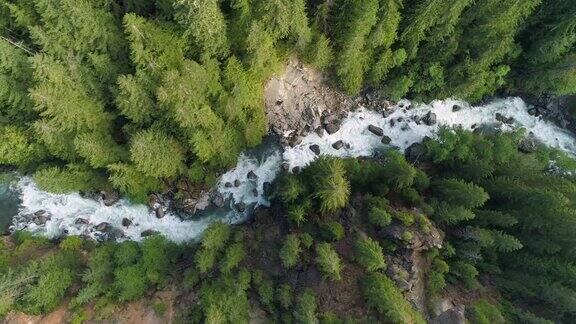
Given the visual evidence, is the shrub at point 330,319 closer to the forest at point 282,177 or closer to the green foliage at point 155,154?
the forest at point 282,177

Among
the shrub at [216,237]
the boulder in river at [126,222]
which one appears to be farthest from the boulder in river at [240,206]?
the boulder in river at [126,222]

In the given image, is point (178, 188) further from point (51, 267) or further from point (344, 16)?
point (344, 16)

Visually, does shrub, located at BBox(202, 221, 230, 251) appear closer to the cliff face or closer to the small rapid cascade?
the small rapid cascade

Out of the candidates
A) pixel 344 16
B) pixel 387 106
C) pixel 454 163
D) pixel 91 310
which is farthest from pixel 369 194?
pixel 91 310

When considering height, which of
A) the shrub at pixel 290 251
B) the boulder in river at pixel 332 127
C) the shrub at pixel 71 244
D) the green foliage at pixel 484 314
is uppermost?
the boulder in river at pixel 332 127

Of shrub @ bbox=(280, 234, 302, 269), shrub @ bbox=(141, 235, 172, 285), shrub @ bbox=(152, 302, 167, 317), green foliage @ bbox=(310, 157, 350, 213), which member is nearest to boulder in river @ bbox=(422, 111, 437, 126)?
green foliage @ bbox=(310, 157, 350, 213)

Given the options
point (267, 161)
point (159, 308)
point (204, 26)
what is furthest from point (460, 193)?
point (159, 308)
